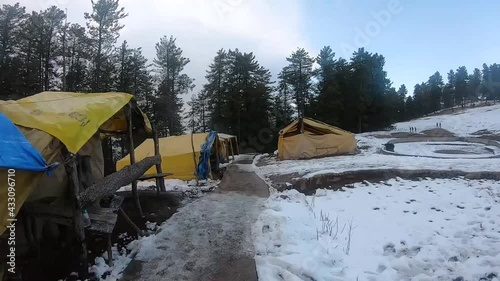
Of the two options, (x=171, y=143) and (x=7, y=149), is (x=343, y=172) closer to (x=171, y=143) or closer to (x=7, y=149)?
(x=171, y=143)

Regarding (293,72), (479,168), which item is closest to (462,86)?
(293,72)

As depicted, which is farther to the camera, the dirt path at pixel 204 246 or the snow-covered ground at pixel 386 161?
the snow-covered ground at pixel 386 161

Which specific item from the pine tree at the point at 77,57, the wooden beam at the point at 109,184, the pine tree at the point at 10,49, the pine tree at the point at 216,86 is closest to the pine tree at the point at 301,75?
the pine tree at the point at 216,86

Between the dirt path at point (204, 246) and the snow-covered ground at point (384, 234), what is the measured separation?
30 cm

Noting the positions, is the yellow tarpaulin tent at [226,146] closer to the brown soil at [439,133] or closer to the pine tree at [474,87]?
the brown soil at [439,133]

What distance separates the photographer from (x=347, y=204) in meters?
8.74

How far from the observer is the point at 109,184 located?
5.09 meters

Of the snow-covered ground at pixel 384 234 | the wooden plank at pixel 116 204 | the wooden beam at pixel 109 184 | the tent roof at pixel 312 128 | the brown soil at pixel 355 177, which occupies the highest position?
the tent roof at pixel 312 128

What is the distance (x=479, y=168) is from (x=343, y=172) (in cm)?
513

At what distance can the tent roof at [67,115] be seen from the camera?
399 centimetres

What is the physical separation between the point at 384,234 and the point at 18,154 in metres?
6.36

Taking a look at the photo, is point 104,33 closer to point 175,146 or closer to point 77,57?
point 77,57

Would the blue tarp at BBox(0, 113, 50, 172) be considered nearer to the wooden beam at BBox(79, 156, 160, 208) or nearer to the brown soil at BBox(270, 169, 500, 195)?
the wooden beam at BBox(79, 156, 160, 208)

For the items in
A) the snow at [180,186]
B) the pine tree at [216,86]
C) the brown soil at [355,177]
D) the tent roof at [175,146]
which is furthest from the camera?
the pine tree at [216,86]
